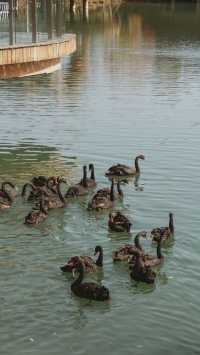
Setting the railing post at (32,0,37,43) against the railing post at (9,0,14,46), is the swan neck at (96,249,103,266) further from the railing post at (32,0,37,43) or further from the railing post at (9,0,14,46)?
the railing post at (32,0,37,43)

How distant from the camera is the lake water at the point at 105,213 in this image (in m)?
11.5

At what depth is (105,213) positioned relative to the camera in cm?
1691

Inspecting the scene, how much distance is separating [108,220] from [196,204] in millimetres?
2576

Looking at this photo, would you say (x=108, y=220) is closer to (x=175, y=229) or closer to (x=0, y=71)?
(x=175, y=229)

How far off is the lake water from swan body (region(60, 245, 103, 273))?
6.4 inches

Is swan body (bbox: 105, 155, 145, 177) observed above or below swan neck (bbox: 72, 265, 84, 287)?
above

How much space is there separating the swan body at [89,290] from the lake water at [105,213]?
12cm

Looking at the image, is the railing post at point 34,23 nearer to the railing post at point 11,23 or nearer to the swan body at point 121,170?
the railing post at point 11,23

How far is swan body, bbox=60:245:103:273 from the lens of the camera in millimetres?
13250

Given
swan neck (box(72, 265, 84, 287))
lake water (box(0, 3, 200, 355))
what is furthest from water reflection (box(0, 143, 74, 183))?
swan neck (box(72, 265, 84, 287))

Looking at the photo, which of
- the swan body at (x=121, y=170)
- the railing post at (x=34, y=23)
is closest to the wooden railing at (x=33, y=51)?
the railing post at (x=34, y=23)

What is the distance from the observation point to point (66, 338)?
36.9 ft

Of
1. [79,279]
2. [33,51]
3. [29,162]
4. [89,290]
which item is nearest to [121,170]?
[29,162]

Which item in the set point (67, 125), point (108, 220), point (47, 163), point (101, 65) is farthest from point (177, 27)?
point (108, 220)
